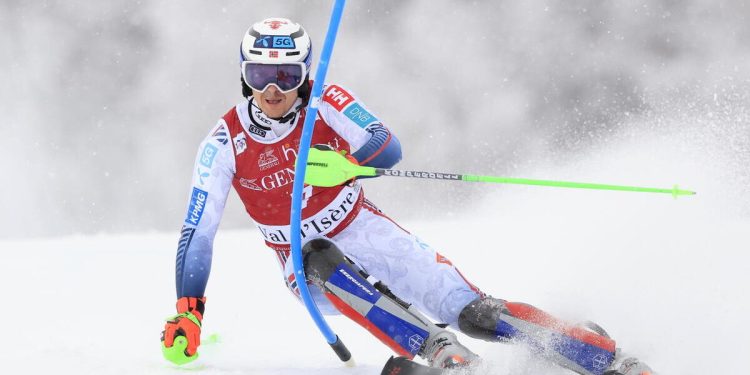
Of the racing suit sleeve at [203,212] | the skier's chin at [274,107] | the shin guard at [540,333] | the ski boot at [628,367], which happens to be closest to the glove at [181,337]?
the racing suit sleeve at [203,212]

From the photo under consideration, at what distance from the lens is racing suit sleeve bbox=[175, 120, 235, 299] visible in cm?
427

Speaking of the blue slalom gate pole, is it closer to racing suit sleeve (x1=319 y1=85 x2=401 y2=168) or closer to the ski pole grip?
the ski pole grip

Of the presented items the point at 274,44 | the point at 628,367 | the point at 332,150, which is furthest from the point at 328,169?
the point at 628,367

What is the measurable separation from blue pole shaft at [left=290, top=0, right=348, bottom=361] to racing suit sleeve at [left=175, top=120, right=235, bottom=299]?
51 centimetres

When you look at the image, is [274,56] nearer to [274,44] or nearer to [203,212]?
[274,44]

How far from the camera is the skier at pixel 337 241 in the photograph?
4.05 meters

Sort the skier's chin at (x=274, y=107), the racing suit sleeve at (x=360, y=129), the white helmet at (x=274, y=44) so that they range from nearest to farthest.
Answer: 1. the racing suit sleeve at (x=360, y=129)
2. the white helmet at (x=274, y=44)
3. the skier's chin at (x=274, y=107)

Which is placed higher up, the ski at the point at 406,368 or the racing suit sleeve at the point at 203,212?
the racing suit sleeve at the point at 203,212

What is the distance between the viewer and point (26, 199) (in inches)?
623

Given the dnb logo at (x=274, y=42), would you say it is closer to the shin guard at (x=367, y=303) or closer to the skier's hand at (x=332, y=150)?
the skier's hand at (x=332, y=150)

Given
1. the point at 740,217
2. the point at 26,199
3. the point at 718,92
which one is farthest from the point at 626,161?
the point at 26,199

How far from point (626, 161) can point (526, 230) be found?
2.73m

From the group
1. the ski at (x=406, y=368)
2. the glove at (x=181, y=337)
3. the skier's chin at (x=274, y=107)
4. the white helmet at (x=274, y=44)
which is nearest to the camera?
the ski at (x=406, y=368)

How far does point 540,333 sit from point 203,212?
68.3 inches
